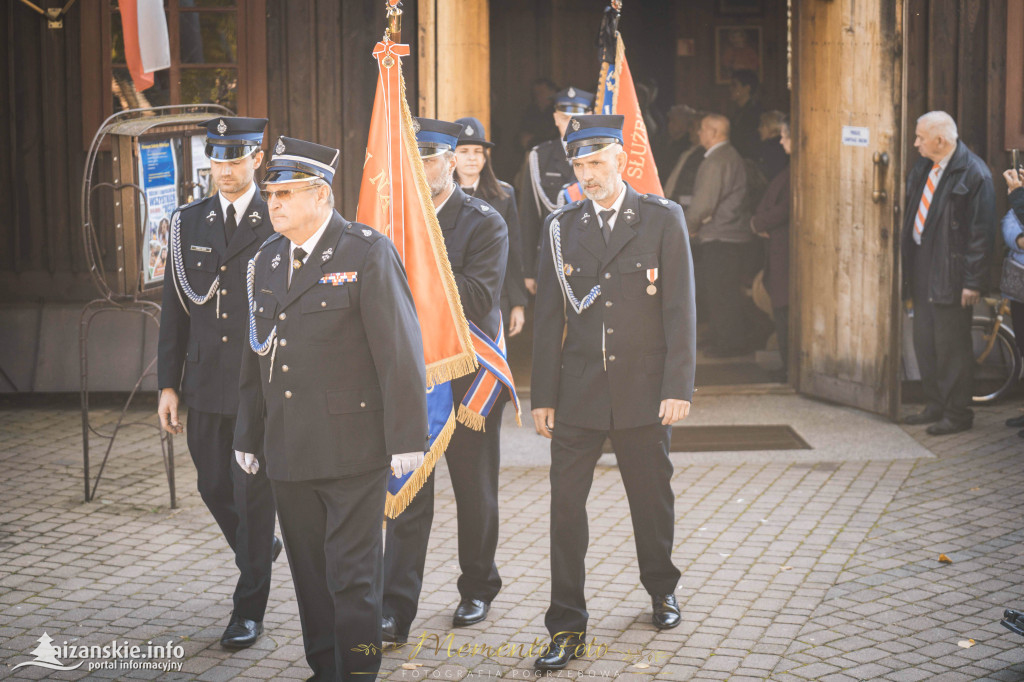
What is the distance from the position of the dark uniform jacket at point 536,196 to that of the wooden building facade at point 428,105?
582mm

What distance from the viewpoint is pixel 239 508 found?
5.44 meters

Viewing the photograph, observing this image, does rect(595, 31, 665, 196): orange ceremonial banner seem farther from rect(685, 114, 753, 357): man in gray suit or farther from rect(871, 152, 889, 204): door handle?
rect(685, 114, 753, 357): man in gray suit

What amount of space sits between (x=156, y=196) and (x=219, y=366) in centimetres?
296

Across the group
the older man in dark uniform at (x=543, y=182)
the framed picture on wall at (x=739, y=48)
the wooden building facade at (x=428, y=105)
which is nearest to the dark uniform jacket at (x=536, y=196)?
the older man in dark uniform at (x=543, y=182)

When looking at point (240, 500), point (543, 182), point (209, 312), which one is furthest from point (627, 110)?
point (240, 500)

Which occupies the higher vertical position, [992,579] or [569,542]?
[569,542]

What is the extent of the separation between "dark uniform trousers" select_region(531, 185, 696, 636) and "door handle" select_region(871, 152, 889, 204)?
13.8 feet

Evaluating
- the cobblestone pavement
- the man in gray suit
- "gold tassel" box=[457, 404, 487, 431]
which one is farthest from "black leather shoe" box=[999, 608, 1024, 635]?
the man in gray suit

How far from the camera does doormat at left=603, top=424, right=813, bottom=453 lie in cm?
866

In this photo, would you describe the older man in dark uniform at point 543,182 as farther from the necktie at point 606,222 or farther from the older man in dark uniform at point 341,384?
the older man in dark uniform at point 341,384

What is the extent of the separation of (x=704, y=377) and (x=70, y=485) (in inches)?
203

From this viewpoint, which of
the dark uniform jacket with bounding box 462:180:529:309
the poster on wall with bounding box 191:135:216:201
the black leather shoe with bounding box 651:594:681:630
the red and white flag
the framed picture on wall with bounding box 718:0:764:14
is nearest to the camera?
the black leather shoe with bounding box 651:594:681:630

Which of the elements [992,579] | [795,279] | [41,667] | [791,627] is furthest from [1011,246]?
[41,667]

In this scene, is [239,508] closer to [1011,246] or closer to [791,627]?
[791,627]
